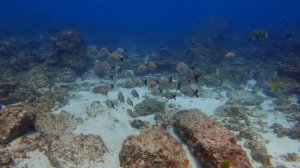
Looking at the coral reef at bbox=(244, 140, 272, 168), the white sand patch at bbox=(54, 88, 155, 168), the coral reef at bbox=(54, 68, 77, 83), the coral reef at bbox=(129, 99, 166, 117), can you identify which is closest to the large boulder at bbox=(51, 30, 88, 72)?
the coral reef at bbox=(54, 68, 77, 83)

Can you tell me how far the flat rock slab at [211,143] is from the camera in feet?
22.3

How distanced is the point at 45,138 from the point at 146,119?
4.41 metres

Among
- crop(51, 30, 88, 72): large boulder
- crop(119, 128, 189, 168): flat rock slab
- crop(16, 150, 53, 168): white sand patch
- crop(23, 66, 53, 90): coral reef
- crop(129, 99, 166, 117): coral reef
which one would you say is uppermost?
crop(51, 30, 88, 72): large boulder

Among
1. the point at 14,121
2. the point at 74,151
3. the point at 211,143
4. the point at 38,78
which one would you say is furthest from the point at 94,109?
the point at 211,143

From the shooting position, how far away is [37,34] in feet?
129

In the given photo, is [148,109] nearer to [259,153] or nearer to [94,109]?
[94,109]

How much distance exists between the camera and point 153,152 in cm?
682

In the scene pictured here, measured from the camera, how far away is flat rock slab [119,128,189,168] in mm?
6797

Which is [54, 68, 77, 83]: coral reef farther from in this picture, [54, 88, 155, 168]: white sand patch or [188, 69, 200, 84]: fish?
[188, 69, 200, 84]: fish

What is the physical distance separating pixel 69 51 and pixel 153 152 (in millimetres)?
13725

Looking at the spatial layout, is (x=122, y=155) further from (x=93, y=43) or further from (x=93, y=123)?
(x=93, y=43)

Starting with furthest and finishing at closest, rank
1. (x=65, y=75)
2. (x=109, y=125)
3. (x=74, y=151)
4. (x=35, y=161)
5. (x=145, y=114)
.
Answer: (x=65, y=75) < (x=145, y=114) < (x=109, y=125) < (x=35, y=161) < (x=74, y=151)

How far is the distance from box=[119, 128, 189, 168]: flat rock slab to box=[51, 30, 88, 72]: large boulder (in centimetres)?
1211

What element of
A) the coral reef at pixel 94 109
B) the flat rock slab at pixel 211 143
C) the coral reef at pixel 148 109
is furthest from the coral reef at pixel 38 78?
the flat rock slab at pixel 211 143
